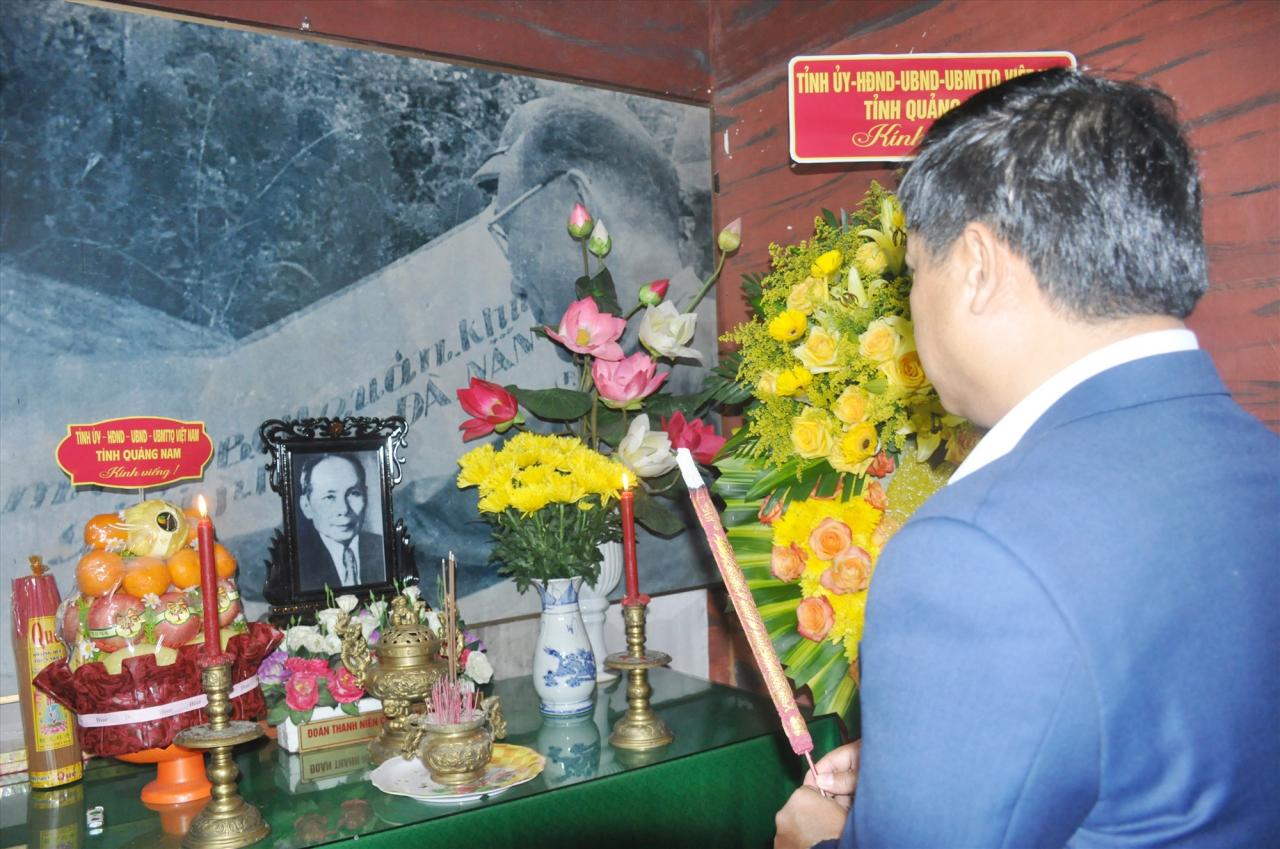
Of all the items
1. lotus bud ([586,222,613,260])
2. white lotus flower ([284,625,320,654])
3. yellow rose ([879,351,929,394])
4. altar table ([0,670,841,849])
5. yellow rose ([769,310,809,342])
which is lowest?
altar table ([0,670,841,849])

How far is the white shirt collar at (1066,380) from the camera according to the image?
0.66 meters

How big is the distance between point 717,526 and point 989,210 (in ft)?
1.12

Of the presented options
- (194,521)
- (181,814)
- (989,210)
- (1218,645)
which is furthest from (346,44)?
(1218,645)

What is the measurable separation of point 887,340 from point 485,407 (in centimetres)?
76

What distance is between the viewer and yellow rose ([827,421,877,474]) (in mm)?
1467

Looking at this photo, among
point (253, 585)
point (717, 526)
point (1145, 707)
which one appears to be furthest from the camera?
point (253, 585)

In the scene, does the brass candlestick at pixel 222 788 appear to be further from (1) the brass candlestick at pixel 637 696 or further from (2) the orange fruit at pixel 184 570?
(1) the brass candlestick at pixel 637 696

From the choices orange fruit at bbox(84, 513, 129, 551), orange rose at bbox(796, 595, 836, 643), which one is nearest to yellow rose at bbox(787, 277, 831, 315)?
orange rose at bbox(796, 595, 836, 643)

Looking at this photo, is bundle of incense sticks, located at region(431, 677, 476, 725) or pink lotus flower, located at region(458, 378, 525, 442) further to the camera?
pink lotus flower, located at region(458, 378, 525, 442)

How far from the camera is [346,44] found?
70.3 inches

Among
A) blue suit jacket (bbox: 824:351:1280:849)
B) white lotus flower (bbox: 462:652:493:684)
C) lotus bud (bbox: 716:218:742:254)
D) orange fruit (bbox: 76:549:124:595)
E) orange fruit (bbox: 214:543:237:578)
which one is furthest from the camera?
lotus bud (bbox: 716:218:742:254)

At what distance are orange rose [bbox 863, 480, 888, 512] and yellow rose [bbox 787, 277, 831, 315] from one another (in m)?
0.30

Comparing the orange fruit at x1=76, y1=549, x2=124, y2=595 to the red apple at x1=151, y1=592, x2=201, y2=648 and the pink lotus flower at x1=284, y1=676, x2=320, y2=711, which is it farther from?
the pink lotus flower at x1=284, y1=676, x2=320, y2=711

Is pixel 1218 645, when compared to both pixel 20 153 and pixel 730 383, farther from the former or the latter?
pixel 20 153
